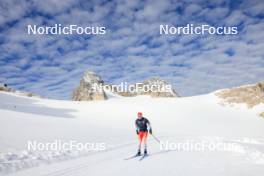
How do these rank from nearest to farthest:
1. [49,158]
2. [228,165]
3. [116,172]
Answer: [116,172], [228,165], [49,158]

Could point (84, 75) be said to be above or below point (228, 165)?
above

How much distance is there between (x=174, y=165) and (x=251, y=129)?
26824 mm

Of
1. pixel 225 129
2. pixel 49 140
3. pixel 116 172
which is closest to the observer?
pixel 116 172

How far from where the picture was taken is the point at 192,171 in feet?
30.0

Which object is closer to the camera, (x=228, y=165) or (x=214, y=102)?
(x=228, y=165)

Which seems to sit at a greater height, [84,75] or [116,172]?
[84,75]

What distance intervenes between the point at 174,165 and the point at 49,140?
8.63m

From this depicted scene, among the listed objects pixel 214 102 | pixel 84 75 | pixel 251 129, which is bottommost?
pixel 251 129

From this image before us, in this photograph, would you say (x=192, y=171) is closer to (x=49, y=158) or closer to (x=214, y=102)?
(x=49, y=158)

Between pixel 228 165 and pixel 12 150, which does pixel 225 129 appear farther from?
pixel 12 150

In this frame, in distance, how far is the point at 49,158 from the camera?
11.6m

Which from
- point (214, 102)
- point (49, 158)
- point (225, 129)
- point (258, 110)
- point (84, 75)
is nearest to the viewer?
point (49, 158)

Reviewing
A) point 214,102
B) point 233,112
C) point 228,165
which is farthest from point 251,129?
point 228,165

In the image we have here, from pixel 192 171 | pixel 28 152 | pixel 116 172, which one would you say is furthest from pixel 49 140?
pixel 192 171
